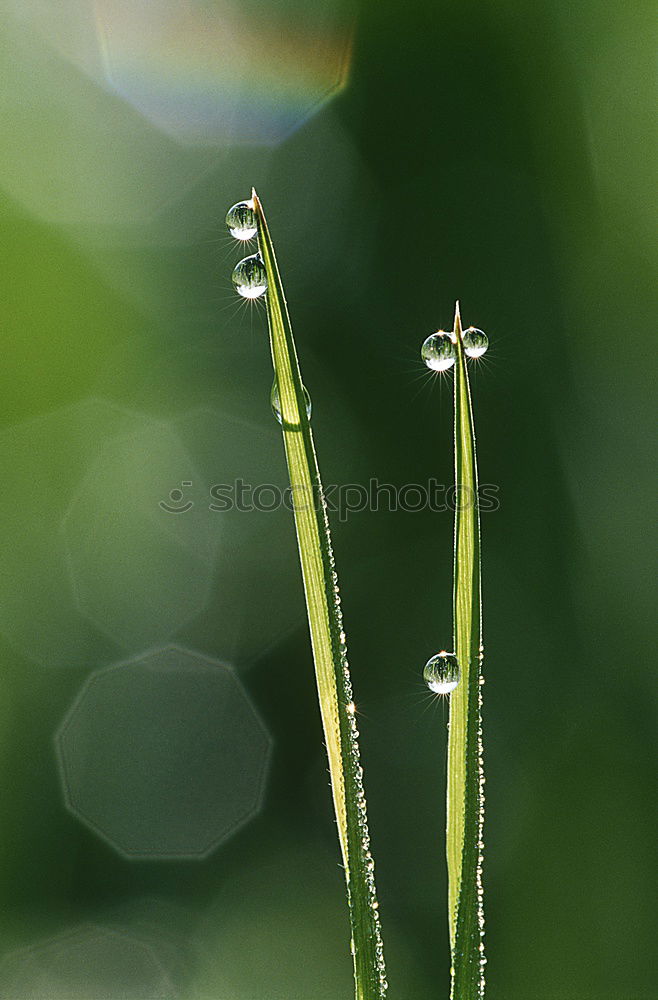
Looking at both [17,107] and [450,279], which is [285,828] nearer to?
[450,279]

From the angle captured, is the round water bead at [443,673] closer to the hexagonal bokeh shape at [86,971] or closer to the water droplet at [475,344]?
the water droplet at [475,344]

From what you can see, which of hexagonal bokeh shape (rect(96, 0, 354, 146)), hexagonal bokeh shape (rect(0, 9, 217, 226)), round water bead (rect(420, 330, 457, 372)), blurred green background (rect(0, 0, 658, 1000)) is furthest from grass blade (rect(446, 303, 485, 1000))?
hexagonal bokeh shape (rect(96, 0, 354, 146))

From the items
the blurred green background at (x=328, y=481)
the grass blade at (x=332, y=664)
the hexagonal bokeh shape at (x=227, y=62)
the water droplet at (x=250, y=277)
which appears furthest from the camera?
the hexagonal bokeh shape at (x=227, y=62)

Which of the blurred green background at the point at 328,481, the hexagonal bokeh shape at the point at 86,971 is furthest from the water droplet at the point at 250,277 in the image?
the hexagonal bokeh shape at the point at 86,971

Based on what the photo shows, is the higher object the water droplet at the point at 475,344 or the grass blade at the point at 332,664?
the water droplet at the point at 475,344

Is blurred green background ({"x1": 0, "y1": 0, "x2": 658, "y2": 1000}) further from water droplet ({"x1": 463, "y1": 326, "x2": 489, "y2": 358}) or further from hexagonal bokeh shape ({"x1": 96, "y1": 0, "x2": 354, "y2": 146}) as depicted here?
water droplet ({"x1": 463, "y1": 326, "x2": 489, "y2": 358})

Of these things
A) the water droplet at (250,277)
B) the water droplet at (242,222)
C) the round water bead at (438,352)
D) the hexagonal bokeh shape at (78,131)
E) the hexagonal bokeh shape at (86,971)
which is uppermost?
the hexagonal bokeh shape at (78,131)

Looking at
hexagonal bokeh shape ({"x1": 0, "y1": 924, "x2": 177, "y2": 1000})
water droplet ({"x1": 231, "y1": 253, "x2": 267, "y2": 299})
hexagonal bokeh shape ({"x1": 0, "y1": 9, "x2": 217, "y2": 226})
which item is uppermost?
hexagonal bokeh shape ({"x1": 0, "y1": 9, "x2": 217, "y2": 226})
